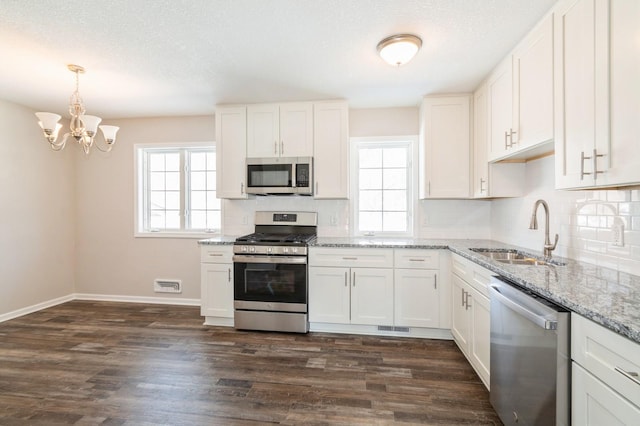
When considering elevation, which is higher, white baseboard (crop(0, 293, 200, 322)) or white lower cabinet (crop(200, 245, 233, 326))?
white lower cabinet (crop(200, 245, 233, 326))

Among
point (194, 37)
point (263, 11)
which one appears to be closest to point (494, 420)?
point (263, 11)

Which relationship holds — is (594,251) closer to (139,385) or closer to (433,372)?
(433,372)

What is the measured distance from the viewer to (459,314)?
260 centimetres

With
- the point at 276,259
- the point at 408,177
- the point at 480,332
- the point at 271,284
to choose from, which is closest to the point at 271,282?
the point at 271,284

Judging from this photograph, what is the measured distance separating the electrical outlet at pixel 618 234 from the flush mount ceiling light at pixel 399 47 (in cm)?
167

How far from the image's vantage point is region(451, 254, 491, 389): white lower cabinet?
6.61ft

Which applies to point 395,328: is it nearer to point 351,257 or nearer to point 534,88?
point 351,257

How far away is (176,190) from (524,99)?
3951 millimetres

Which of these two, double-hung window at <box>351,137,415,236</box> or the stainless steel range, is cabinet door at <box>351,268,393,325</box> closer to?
the stainless steel range

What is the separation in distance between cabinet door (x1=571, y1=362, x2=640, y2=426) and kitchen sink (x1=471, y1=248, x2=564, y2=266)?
1.02m

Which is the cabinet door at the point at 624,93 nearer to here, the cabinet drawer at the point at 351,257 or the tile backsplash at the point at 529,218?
the tile backsplash at the point at 529,218

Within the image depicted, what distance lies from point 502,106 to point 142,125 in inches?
166

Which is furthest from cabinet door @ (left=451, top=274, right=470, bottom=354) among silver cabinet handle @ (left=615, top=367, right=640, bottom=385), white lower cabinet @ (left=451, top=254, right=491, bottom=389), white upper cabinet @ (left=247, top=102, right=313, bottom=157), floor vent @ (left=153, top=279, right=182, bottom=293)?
floor vent @ (left=153, top=279, right=182, bottom=293)

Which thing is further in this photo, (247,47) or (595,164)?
(247,47)
